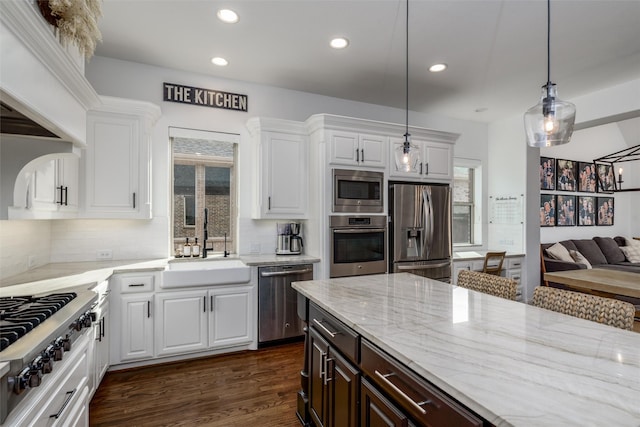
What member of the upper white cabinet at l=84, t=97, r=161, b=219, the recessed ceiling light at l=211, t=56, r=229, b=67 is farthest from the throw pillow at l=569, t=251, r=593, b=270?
the upper white cabinet at l=84, t=97, r=161, b=219

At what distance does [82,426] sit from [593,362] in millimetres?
2293

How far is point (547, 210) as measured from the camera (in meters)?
5.87

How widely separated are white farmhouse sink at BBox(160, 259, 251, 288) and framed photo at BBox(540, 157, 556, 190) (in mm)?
5599

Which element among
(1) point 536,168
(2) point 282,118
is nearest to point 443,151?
(1) point 536,168

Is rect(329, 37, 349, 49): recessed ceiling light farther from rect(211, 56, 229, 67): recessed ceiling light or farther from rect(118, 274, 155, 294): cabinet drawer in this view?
rect(118, 274, 155, 294): cabinet drawer

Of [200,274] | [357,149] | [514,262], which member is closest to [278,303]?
[200,274]

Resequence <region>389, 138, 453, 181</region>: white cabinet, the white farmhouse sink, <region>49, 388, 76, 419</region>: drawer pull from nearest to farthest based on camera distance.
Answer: <region>49, 388, 76, 419</region>: drawer pull → the white farmhouse sink → <region>389, 138, 453, 181</region>: white cabinet

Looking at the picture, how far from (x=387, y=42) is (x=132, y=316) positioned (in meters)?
3.32

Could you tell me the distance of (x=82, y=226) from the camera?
10.2 ft

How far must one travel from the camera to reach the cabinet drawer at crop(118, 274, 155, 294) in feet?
9.00

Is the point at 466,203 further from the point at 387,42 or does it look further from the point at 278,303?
the point at 278,303

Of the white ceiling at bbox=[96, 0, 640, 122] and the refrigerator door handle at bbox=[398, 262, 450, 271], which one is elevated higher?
the white ceiling at bbox=[96, 0, 640, 122]

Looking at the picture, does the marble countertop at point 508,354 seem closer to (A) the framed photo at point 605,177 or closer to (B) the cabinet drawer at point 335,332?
(B) the cabinet drawer at point 335,332

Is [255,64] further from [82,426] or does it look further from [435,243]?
[82,426]
